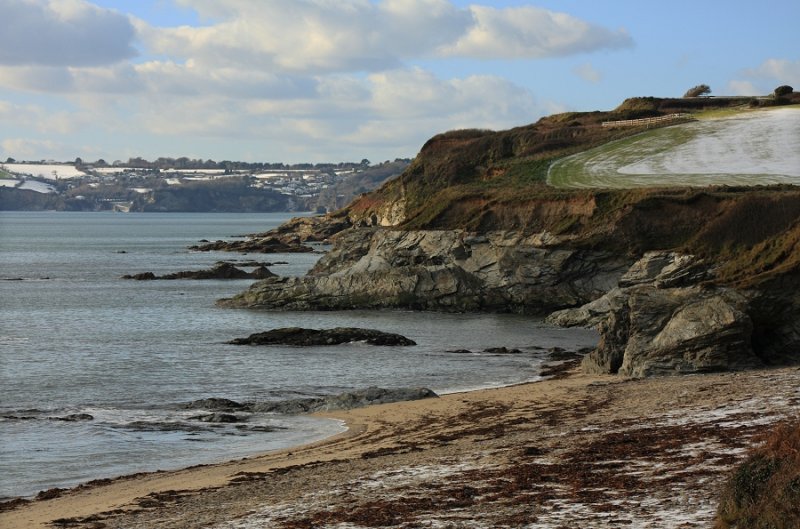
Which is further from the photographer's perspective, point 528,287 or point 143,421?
point 528,287

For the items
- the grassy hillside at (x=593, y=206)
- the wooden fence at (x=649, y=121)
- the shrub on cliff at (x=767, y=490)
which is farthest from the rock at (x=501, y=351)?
the wooden fence at (x=649, y=121)

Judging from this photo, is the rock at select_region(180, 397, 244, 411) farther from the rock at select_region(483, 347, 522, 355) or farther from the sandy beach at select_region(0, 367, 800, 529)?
the rock at select_region(483, 347, 522, 355)

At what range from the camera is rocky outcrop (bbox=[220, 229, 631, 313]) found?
53344mm

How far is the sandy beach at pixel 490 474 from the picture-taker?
1404 centimetres

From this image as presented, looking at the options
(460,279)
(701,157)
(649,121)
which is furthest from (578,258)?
(649,121)

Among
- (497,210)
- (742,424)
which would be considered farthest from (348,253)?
(742,424)

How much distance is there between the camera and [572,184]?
2618 inches

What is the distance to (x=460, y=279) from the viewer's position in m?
55.8

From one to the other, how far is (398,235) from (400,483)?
4588 centimetres

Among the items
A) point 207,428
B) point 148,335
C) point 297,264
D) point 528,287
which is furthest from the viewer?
point 297,264

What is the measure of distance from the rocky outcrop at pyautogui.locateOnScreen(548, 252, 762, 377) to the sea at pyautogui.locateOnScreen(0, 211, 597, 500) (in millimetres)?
3006

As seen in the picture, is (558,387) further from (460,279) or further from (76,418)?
(460,279)

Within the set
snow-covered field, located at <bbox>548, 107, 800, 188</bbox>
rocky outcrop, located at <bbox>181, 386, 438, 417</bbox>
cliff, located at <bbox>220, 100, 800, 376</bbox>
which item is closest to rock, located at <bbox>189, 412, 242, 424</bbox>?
rocky outcrop, located at <bbox>181, 386, 438, 417</bbox>

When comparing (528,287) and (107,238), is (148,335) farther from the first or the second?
(107,238)
